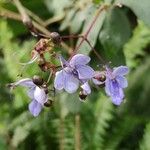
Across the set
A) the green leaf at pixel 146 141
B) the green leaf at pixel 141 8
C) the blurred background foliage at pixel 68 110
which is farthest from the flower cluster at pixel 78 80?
the green leaf at pixel 146 141

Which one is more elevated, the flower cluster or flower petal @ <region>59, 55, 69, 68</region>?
flower petal @ <region>59, 55, 69, 68</region>

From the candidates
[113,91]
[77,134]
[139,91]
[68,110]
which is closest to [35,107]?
[113,91]

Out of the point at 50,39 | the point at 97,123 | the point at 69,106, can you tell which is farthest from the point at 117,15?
the point at 97,123

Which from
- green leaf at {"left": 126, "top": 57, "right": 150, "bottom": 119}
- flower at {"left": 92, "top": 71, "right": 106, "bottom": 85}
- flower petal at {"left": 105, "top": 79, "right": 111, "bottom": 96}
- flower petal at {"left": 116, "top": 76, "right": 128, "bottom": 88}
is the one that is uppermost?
flower at {"left": 92, "top": 71, "right": 106, "bottom": 85}

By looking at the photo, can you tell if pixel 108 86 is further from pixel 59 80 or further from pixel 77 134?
pixel 77 134

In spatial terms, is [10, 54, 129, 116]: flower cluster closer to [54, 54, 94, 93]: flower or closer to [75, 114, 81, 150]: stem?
[54, 54, 94, 93]: flower

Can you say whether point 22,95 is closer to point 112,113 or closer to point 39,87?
point 112,113

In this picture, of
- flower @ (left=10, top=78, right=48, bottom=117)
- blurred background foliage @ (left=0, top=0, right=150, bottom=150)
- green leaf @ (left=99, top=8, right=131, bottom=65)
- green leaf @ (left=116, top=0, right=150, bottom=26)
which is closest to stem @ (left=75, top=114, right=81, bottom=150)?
blurred background foliage @ (left=0, top=0, right=150, bottom=150)

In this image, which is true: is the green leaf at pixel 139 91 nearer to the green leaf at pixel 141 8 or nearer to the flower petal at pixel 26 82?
the green leaf at pixel 141 8
